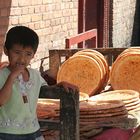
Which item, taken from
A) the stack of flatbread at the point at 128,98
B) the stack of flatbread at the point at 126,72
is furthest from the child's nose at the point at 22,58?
the stack of flatbread at the point at 126,72

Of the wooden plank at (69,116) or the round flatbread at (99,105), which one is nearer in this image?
the wooden plank at (69,116)

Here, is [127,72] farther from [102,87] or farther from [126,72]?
[102,87]

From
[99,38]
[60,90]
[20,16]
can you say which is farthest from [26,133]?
[99,38]

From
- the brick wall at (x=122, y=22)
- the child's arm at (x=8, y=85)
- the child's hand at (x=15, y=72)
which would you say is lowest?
the brick wall at (x=122, y=22)

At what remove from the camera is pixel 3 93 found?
270 centimetres

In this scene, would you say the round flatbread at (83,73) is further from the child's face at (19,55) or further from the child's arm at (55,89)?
the child's face at (19,55)

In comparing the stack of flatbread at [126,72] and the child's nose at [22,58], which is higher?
the child's nose at [22,58]

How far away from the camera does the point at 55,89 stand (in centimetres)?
300

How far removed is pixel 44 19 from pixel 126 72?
1.66 m

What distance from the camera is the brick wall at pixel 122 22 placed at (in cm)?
1081

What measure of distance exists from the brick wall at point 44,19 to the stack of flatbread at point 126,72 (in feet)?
4.02

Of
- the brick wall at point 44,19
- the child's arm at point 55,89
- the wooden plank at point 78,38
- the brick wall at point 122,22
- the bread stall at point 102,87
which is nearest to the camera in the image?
the child's arm at point 55,89

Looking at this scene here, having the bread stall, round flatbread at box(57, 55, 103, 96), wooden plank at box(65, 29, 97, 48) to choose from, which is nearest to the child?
the bread stall

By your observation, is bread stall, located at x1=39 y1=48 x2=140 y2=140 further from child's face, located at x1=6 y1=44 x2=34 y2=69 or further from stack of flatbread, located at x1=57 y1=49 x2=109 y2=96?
child's face, located at x1=6 y1=44 x2=34 y2=69
